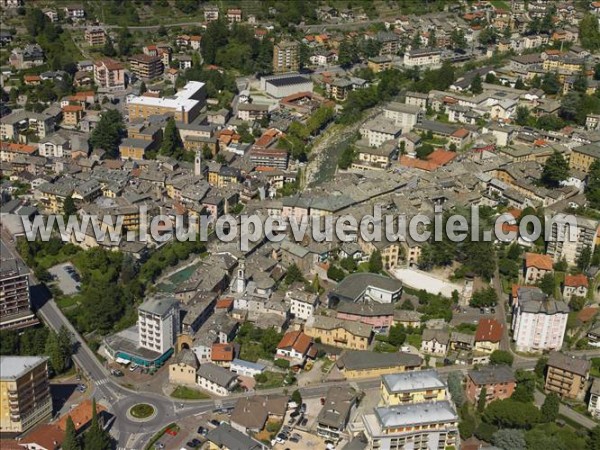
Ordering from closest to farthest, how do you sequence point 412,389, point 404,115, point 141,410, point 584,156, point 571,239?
point 412,389 → point 141,410 → point 571,239 → point 584,156 → point 404,115

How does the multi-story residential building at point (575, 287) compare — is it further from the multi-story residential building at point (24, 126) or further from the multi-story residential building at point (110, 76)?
the multi-story residential building at point (110, 76)

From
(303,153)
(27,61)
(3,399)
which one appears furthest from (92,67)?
(3,399)

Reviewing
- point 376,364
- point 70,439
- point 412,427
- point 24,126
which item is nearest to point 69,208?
point 24,126

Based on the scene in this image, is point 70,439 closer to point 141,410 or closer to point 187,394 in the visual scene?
point 141,410

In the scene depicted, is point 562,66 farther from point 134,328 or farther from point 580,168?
point 134,328

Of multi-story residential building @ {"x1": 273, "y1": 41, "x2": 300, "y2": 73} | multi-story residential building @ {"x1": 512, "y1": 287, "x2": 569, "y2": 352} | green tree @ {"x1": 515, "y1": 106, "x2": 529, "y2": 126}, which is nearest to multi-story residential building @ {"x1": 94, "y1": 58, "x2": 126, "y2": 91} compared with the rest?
multi-story residential building @ {"x1": 273, "y1": 41, "x2": 300, "y2": 73}

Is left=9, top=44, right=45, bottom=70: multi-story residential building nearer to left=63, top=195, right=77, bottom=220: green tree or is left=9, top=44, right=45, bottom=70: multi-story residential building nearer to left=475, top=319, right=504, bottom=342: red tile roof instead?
left=63, top=195, right=77, bottom=220: green tree
